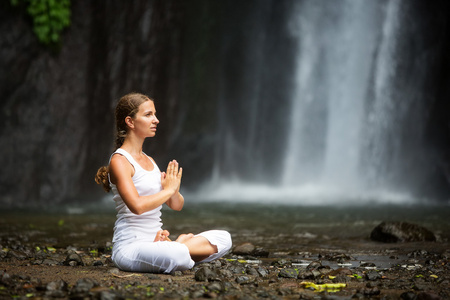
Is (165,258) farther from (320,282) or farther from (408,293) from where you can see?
(408,293)

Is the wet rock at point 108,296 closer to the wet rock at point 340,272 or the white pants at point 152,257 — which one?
the white pants at point 152,257

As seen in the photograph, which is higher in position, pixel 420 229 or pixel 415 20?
pixel 415 20

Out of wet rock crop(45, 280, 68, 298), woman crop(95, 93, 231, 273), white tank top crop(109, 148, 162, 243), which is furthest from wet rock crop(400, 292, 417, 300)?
wet rock crop(45, 280, 68, 298)

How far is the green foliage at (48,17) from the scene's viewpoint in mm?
15125

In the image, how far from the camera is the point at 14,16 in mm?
15102

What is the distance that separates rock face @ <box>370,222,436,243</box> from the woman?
11.7 feet

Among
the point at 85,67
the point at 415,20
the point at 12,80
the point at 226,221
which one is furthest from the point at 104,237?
the point at 415,20

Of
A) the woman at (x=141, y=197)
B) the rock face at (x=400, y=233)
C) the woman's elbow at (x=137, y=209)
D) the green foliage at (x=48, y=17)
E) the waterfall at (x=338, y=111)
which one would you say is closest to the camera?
the woman's elbow at (x=137, y=209)

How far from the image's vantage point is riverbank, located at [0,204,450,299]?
3545mm

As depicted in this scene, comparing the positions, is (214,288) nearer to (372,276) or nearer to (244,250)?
Result: (372,276)

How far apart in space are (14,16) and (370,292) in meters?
13.9

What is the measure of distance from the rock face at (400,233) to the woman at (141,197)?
3.58m

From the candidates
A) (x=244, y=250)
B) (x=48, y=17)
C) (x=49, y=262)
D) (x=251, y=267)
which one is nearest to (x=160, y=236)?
(x=251, y=267)

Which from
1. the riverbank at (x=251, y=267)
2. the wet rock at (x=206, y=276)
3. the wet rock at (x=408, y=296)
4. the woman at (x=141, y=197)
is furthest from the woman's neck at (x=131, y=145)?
the wet rock at (x=408, y=296)
